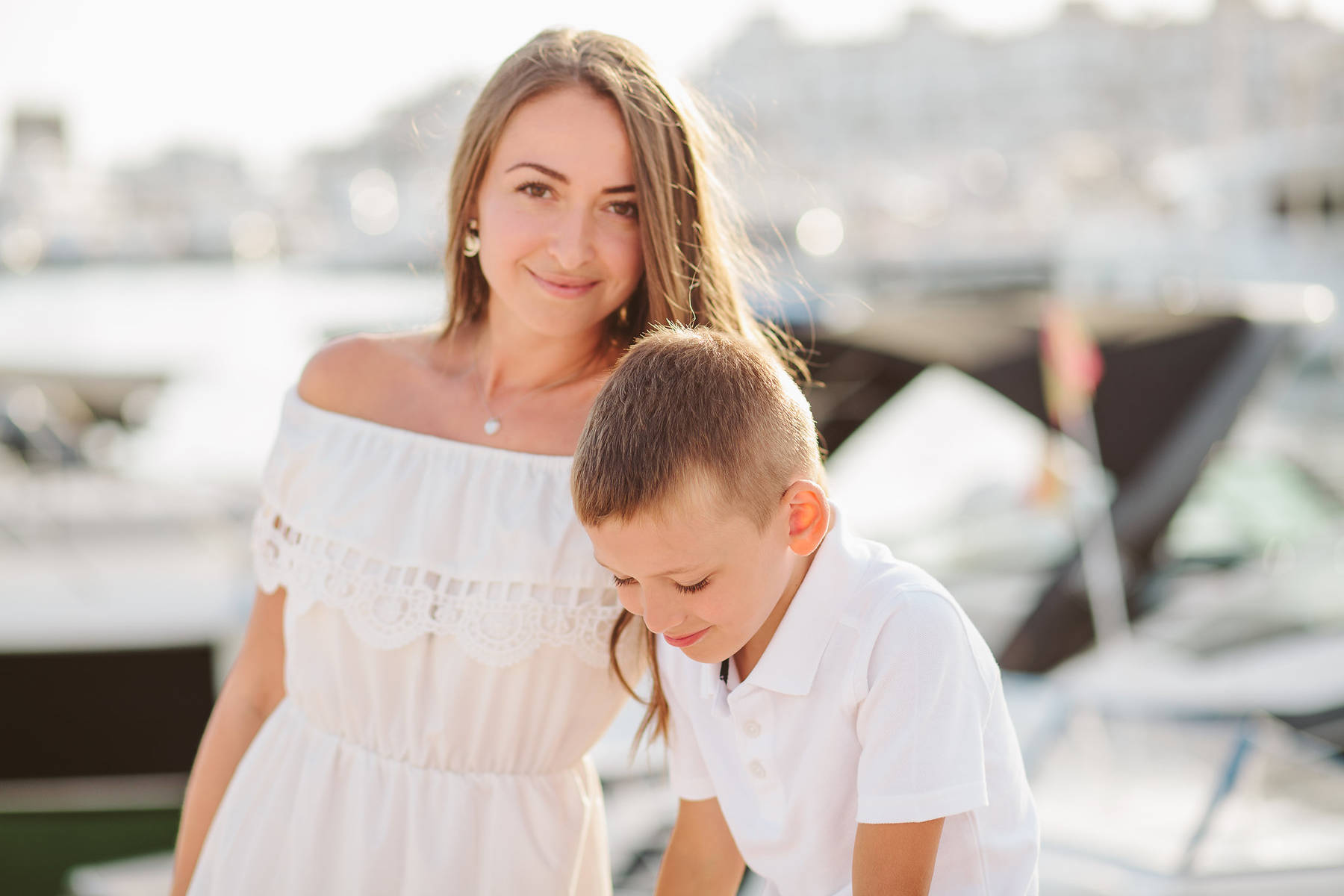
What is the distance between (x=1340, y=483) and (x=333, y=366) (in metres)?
8.15

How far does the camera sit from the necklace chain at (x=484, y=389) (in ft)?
5.17

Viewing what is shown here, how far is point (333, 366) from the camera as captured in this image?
5.50 ft

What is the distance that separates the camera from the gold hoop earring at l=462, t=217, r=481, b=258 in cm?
167

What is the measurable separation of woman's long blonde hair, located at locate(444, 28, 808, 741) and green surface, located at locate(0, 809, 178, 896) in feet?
13.1

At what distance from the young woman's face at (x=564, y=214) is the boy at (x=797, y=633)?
32cm

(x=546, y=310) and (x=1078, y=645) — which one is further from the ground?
(x=546, y=310)

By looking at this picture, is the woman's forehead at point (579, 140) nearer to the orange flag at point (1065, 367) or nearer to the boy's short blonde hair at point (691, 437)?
the boy's short blonde hair at point (691, 437)

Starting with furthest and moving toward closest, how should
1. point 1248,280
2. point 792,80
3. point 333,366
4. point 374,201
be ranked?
1. point 792,80
2. point 374,201
3. point 1248,280
4. point 333,366

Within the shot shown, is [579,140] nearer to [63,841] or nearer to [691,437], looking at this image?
[691,437]

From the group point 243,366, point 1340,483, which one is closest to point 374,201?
point 243,366

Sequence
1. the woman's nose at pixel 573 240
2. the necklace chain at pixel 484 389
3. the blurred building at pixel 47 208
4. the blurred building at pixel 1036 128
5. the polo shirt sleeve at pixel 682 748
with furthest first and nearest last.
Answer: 1. the blurred building at pixel 47 208
2. the blurred building at pixel 1036 128
3. the necklace chain at pixel 484 389
4. the woman's nose at pixel 573 240
5. the polo shirt sleeve at pixel 682 748

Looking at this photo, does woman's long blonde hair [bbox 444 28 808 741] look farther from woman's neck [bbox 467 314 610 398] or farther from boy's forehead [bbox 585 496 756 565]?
boy's forehead [bbox 585 496 756 565]

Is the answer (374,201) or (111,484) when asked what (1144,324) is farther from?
(374,201)

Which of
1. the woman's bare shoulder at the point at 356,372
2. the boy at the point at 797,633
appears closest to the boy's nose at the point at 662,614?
the boy at the point at 797,633
